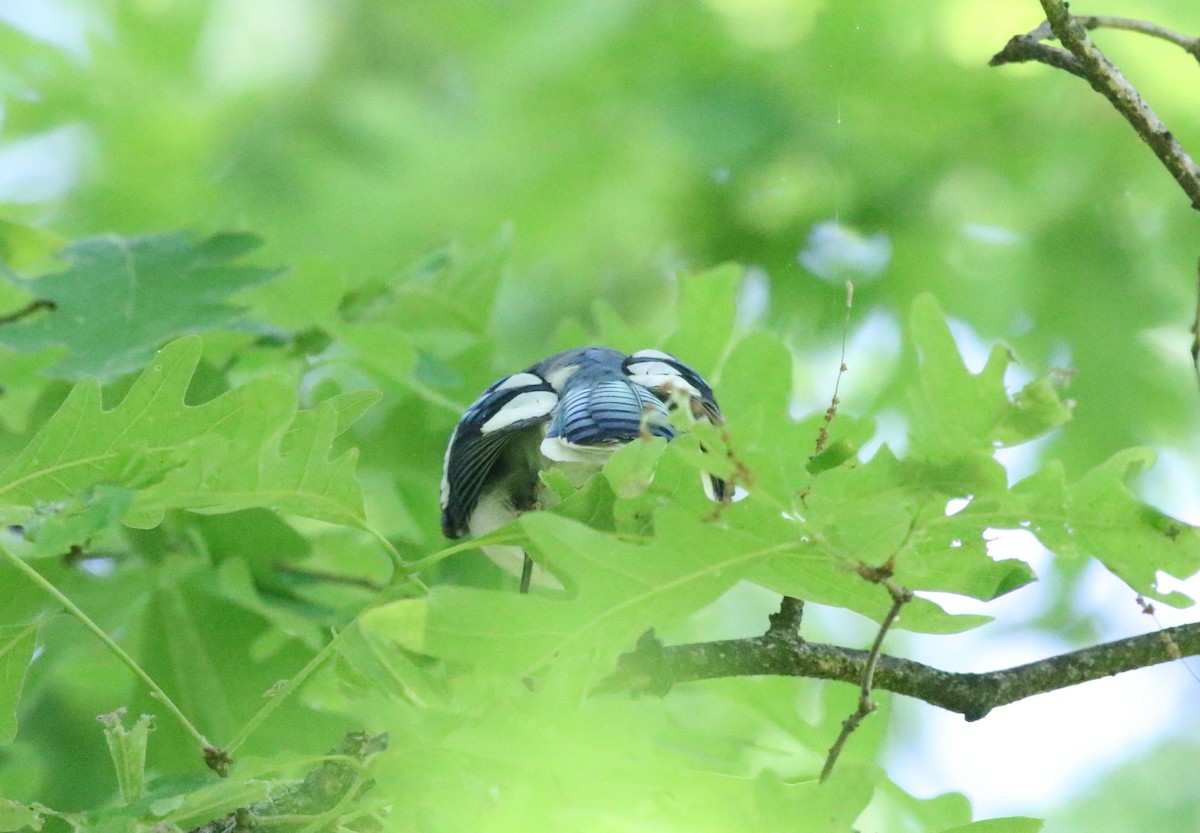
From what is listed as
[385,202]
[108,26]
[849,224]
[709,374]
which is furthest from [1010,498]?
[108,26]

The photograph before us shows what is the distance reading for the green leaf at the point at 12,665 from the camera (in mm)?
1392

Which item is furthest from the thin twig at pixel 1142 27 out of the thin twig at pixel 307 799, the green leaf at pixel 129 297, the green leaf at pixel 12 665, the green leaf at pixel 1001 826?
the green leaf at pixel 12 665

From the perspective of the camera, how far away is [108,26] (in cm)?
377

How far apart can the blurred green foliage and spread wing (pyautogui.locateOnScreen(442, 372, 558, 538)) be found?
282mm

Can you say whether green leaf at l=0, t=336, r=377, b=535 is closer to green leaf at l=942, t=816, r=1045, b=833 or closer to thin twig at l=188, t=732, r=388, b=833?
thin twig at l=188, t=732, r=388, b=833

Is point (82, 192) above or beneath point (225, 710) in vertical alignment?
above

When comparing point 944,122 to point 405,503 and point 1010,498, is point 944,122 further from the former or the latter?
point 1010,498

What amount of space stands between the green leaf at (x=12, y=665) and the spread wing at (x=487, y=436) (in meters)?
0.60

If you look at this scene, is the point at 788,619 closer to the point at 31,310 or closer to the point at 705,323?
the point at 705,323

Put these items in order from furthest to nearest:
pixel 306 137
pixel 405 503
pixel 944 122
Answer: pixel 306 137 → pixel 944 122 → pixel 405 503

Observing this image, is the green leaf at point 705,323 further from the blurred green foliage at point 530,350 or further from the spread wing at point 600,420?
the spread wing at point 600,420

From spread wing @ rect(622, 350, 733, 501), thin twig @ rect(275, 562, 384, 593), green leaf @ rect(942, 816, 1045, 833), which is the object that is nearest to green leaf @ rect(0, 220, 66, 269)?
thin twig @ rect(275, 562, 384, 593)

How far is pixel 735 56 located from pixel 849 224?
0.53 m

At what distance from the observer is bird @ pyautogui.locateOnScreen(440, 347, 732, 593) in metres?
1.48
